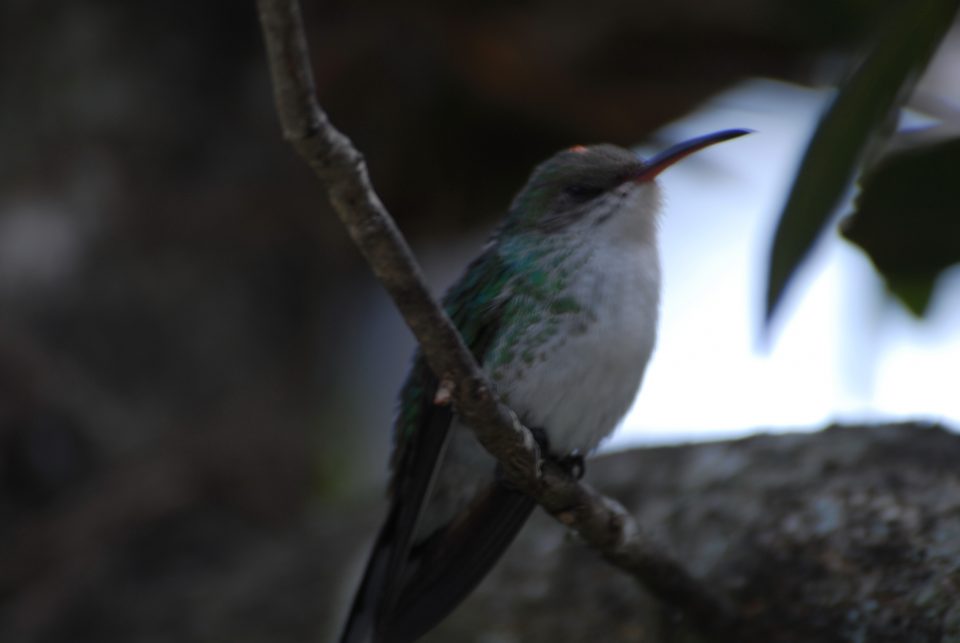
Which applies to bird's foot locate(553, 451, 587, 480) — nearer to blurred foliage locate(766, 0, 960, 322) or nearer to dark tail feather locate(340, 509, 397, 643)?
dark tail feather locate(340, 509, 397, 643)

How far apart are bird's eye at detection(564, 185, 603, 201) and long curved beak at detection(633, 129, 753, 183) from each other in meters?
0.12

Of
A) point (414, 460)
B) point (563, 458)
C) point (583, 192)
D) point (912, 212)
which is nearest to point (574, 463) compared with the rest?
point (563, 458)

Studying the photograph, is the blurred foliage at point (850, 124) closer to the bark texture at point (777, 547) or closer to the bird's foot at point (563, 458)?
the bird's foot at point (563, 458)

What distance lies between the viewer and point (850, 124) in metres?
2.41

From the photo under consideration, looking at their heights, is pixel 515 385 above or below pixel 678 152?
below

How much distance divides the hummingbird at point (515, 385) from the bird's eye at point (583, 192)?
A: 0.05 meters

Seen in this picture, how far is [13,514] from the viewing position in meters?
4.05

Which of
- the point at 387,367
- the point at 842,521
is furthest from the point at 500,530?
the point at 387,367

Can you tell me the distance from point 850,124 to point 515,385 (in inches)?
38.6

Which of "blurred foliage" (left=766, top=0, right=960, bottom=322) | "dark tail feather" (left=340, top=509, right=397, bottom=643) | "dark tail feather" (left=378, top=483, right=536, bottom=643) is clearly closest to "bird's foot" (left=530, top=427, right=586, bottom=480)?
"dark tail feather" (left=378, top=483, right=536, bottom=643)

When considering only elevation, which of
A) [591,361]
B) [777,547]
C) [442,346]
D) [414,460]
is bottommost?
[777,547]

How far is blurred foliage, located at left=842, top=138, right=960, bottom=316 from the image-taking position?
9.14ft

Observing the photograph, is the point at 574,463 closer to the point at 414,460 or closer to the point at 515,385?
the point at 515,385

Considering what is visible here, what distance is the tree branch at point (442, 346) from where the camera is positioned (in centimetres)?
164
